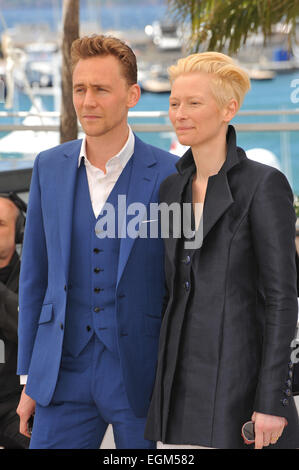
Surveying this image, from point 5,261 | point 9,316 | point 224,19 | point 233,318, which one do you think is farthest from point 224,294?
point 224,19

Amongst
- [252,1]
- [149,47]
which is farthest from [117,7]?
[252,1]

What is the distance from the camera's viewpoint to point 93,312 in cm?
192

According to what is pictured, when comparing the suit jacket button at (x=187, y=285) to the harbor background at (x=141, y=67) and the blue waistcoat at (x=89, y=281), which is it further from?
the harbor background at (x=141, y=67)

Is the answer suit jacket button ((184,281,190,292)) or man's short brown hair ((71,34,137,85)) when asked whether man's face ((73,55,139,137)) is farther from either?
suit jacket button ((184,281,190,292))

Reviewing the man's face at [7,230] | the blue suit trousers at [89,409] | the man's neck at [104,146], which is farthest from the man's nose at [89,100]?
the man's face at [7,230]

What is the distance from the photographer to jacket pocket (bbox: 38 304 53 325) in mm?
1953

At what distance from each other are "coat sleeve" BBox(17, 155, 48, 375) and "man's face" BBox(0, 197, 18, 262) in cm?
90

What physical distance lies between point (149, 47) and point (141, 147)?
7824 centimetres

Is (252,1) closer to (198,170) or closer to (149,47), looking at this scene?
(198,170)

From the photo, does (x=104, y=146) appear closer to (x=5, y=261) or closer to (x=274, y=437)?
(x=274, y=437)

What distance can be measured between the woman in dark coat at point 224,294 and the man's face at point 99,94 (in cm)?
19

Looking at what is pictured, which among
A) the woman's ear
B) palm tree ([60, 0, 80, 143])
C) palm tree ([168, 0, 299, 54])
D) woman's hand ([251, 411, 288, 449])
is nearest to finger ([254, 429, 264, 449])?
woman's hand ([251, 411, 288, 449])

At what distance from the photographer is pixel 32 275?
6.65 ft

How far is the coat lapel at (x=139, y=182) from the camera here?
1866 millimetres
